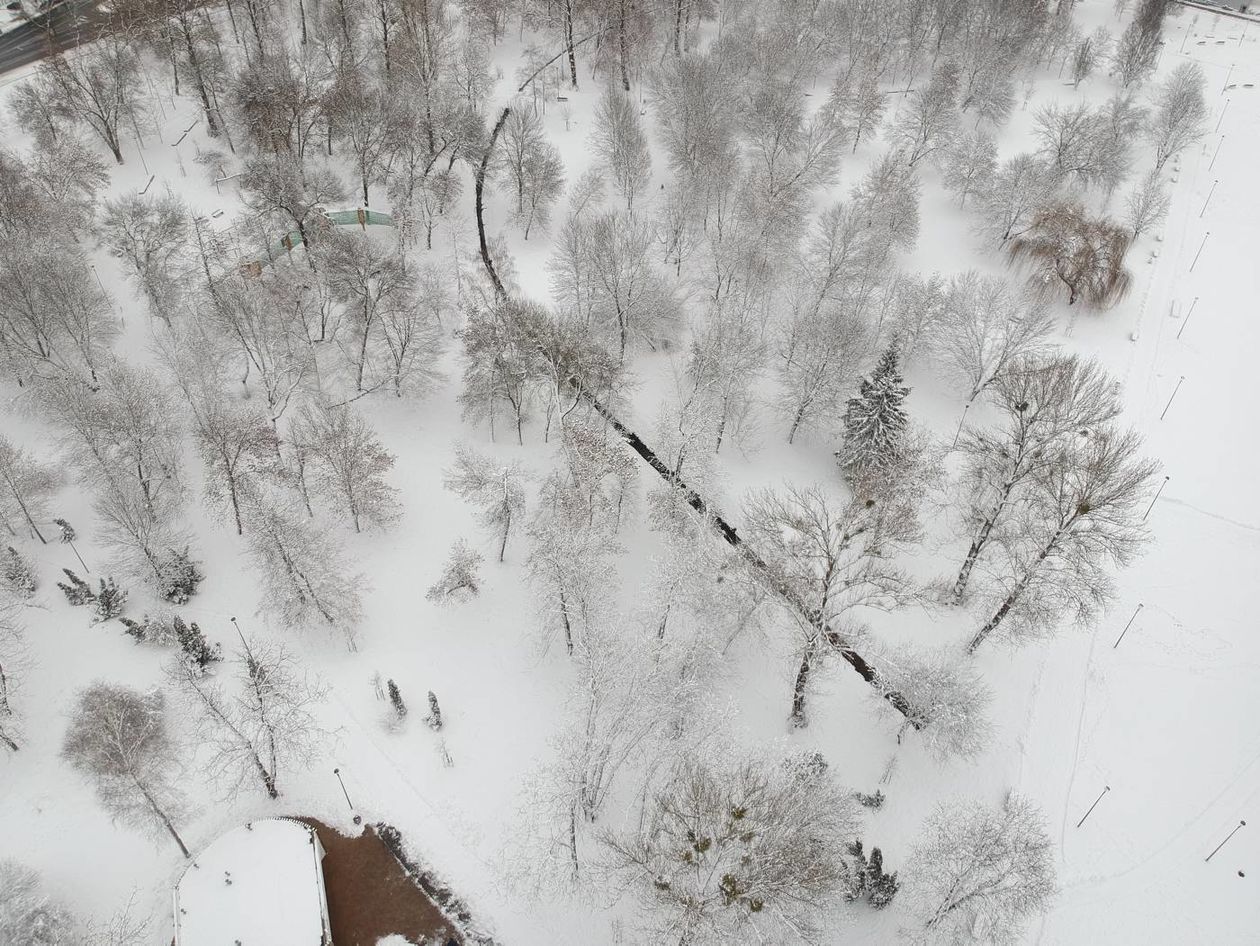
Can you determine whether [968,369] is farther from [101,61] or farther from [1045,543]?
[101,61]

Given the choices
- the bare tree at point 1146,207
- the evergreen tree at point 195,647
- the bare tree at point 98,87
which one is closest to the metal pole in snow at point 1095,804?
the evergreen tree at point 195,647

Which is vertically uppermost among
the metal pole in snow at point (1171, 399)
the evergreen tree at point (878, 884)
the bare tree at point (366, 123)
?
the bare tree at point (366, 123)

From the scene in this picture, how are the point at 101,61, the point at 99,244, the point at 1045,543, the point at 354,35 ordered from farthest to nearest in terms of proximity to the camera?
the point at 354,35 → the point at 101,61 → the point at 99,244 → the point at 1045,543

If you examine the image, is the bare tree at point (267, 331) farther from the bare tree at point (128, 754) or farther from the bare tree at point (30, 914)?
the bare tree at point (30, 914)

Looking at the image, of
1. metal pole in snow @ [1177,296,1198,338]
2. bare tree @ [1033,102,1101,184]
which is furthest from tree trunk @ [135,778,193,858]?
bare tree @ [1033,102,1101,184]

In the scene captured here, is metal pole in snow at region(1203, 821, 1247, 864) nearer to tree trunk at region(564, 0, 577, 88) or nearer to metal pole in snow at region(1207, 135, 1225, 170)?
metal pole in snow at region(1207, 135, 1225, 170)

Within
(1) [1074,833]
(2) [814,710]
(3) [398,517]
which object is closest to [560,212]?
(3) [398,517]
